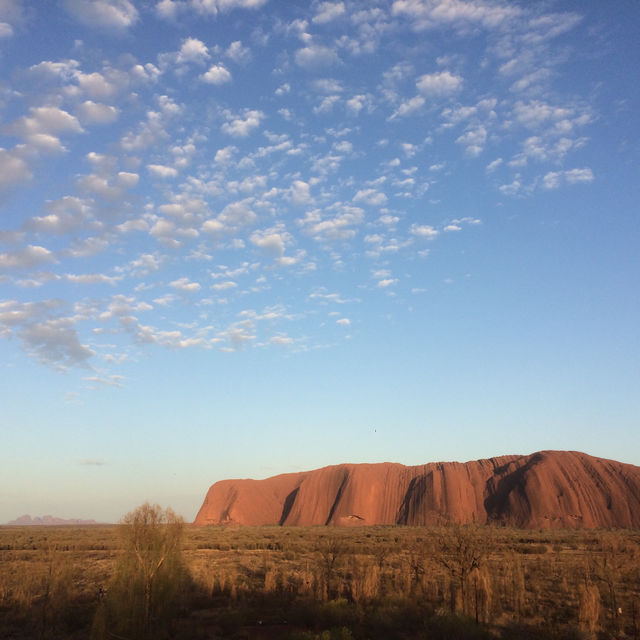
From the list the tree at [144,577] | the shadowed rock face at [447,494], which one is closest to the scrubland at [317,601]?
the tree at [144,577]

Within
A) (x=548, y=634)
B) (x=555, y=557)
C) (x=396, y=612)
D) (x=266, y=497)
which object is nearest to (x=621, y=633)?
(x=548, y=634)

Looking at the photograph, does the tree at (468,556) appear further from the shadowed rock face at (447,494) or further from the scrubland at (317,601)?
the shadowed rock face at (447,494)

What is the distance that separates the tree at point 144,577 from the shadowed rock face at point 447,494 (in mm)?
46181

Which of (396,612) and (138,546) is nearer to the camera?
(138,546)

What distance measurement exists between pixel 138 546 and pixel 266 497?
91442mm

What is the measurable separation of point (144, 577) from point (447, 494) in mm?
72994

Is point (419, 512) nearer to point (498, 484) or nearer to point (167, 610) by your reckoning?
point (498, 484)

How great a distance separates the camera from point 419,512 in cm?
7819

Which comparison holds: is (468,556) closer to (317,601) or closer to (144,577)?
(317,601)

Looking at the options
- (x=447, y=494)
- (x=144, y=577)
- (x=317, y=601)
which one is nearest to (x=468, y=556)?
(x=317, y=601)

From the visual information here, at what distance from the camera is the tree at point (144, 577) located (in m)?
11.5

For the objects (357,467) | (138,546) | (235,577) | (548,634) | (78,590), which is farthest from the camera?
(357,467)

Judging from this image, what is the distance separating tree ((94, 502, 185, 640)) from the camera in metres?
11.5

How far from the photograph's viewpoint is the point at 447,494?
77938 millimetres
